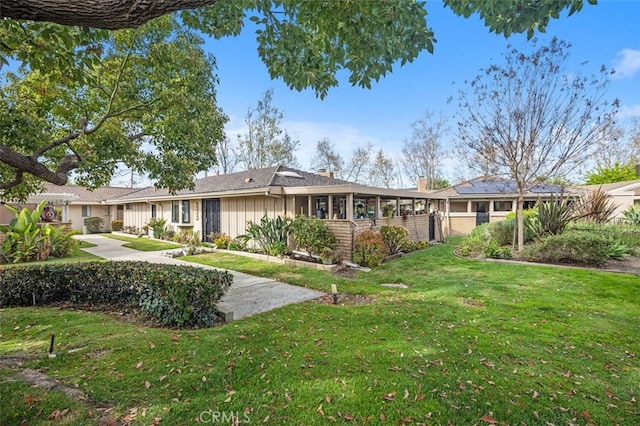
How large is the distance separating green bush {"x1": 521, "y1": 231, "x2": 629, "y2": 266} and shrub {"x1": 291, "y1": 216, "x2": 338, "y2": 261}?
22.6 ft

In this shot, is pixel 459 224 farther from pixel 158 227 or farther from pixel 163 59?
pixel 163 59

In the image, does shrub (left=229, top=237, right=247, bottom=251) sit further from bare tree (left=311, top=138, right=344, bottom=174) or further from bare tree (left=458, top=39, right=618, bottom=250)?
bare tree (left=311, top=138, right=344, bottom=174)

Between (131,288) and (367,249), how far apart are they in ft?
22.8

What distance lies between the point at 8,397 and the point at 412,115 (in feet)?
108

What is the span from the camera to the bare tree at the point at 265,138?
28.2 metres

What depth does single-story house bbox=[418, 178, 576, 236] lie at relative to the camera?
20.2 metres

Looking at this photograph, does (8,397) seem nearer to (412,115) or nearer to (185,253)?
(185,253)

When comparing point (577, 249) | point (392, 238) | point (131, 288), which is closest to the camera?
point (131, 288)

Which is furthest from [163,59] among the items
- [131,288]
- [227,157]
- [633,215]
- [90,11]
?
[227,157]

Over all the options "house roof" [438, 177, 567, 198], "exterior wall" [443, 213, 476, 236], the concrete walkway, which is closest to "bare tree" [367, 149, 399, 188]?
"house roof" [438, 177, 567, 198]

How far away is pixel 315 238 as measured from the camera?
1020 cm

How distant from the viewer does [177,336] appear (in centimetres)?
430

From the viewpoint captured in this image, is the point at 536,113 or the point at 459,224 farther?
the point at 459,224

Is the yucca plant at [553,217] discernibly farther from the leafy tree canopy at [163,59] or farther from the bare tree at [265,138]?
the bare tree at [265,138]
